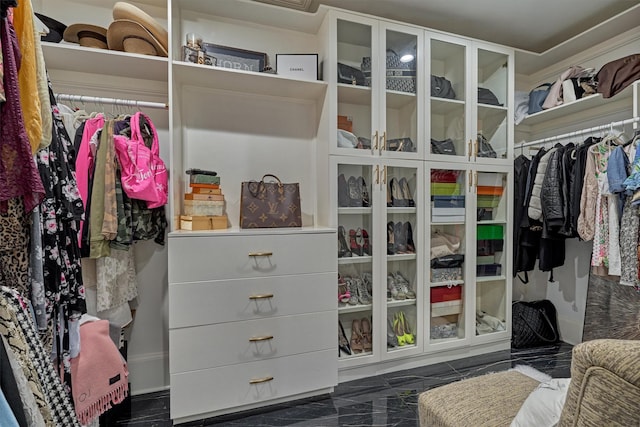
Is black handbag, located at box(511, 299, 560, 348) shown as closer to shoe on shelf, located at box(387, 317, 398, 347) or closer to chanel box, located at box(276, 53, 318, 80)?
shoe on shelf, located at box(387, 317, 398, 347)

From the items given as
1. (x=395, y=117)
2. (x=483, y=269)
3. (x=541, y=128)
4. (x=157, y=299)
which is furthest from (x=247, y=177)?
(x=541, y=128)

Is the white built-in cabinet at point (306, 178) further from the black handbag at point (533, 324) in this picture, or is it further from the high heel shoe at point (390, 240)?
the black handbag at point (533, 324)

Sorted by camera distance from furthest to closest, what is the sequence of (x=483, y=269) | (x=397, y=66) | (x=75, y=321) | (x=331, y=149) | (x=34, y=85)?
1. (x=483, y=269)
2. (x=397, y=66)
3. (x=331, y=149)
4. (x=75, y=321)
5. (x=34, y=85)

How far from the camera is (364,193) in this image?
2096mm

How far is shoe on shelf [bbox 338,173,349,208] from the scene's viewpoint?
2027mm

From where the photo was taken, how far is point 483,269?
2396 mm

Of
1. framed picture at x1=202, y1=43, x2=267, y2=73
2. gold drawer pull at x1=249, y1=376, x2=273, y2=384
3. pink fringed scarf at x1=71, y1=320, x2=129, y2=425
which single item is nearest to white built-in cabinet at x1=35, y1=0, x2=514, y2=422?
gold drawer pull at x1=249, y1=376, x2=273, y2=384

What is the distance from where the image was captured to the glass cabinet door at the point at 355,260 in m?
2.06

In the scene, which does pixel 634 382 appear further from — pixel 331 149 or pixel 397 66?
pixel 397 66

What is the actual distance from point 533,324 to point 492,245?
0.75 m

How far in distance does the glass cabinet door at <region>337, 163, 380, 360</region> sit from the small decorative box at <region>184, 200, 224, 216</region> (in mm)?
758

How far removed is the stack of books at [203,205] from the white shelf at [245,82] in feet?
1.90

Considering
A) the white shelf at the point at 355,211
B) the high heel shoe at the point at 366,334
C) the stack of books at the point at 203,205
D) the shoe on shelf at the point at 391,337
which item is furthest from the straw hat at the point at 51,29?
the shoe on shelf at the point at 391,337

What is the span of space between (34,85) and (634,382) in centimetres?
142
